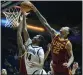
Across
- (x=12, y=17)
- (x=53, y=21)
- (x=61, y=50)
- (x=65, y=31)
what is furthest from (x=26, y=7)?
(x=53, y=21)

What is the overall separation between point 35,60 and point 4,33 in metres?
6.50

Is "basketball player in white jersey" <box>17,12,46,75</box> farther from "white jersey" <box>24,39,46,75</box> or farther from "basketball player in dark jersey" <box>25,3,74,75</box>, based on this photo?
"basketball player in dark jersey" <box>25,3,74,75</box>

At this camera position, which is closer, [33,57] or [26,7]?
[33,57]

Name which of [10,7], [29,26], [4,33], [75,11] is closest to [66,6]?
[75,11]

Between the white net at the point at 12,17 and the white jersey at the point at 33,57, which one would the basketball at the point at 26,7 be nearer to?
the white jersey at the point at 33,57

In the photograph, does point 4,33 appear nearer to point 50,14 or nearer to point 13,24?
point 50,14

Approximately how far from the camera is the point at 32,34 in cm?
1203

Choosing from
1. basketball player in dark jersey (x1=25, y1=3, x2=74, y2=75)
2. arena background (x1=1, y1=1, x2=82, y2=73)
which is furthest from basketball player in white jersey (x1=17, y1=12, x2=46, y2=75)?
arena background (x1=1, y1=1, x2=82, y2=73)

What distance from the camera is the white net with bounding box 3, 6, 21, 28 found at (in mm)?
6938

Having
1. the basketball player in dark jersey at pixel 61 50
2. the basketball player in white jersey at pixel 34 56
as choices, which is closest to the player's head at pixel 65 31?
the basketball player in dark jersey at pixel 61 50

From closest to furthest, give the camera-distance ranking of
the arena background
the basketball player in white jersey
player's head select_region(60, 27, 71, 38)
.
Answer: the basketball player in white jersey, player's head select_region(60, 27, 71, 38), the arena background

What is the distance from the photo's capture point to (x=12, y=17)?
7.14 metres

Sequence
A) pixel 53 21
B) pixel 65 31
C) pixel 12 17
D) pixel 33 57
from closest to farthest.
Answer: pixel 33 57
pixel 65 31
pixel 12 17
pixel 53 21

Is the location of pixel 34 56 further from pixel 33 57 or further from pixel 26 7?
pixel 26 7
